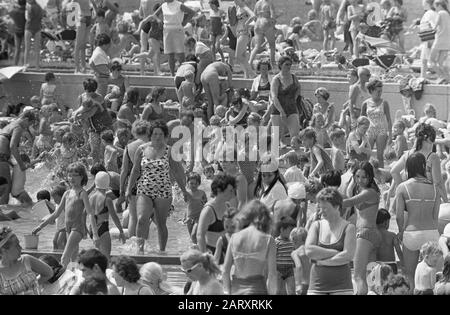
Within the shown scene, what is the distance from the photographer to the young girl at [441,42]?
2497 centimetres

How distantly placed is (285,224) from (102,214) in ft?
8.66

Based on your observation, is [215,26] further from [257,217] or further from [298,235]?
[257,217]

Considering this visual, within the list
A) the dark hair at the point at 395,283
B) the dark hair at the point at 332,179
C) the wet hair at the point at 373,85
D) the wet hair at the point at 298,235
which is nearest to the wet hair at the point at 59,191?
the dark hair at the point at 332,179

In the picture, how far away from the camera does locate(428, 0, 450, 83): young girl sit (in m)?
25.0

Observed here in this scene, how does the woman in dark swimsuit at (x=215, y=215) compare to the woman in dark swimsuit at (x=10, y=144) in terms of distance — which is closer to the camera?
the woman in dark swimsuit at (x=215, y=215)

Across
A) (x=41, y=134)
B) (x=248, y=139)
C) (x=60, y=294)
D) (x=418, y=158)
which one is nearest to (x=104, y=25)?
(x=41, y=134)

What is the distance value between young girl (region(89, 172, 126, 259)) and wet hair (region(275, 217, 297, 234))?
2.46 m

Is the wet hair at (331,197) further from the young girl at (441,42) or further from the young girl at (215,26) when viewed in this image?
the young girl at (215,26)

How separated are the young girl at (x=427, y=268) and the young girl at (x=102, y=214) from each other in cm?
352

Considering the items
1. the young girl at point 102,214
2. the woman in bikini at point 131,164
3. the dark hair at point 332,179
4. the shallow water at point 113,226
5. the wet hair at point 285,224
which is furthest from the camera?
the shallow water at point 113,226

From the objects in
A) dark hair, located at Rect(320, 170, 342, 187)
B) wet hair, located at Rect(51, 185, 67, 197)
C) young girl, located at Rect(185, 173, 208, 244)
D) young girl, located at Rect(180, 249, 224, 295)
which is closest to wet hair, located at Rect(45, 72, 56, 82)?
wet hair, located at Rect(51, 185, 67, 197)

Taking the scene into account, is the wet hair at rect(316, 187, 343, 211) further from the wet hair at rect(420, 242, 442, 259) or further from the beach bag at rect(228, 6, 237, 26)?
the beach bag at rect(228, 6, 237, 26)

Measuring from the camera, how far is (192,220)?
16.8 meters

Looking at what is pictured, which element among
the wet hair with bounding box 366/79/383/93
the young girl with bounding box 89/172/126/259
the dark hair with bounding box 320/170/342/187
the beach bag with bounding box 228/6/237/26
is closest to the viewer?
the dark hair with bounding box 320/170/342/187
